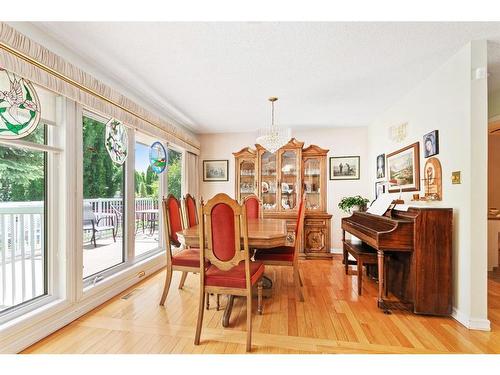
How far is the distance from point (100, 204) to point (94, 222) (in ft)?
0.72

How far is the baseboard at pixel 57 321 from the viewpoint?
1523 mm

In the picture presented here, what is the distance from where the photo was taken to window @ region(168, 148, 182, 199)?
12.8 feet

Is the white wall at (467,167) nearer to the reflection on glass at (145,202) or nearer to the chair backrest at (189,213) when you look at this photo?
the chair backrest at (189,213)

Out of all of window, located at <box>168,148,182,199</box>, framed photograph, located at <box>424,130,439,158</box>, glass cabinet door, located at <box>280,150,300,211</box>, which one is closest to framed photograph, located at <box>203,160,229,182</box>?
window, located at <box>168,148,182,199</box>

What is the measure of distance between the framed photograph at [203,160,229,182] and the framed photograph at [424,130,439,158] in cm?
326

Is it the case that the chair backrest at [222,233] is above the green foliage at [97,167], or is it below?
below

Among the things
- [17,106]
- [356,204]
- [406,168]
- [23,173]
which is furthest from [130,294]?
[406,168]

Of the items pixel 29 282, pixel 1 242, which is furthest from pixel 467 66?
pixel 29 282

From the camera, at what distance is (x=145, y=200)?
352cm

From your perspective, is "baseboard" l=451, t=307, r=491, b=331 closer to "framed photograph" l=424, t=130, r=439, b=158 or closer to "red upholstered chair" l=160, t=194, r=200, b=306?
"framed photograph" l=424, t=130, r=439, b=158

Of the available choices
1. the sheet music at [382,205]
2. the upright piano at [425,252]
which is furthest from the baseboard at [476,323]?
the sheet music at [382,205]

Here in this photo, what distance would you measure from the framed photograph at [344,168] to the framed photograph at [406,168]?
1053 mm

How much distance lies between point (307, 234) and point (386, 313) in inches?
78.5

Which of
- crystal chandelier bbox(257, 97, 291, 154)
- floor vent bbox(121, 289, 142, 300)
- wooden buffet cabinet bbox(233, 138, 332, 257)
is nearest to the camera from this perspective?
floor vent bbox(121, 289, 142, 300)
